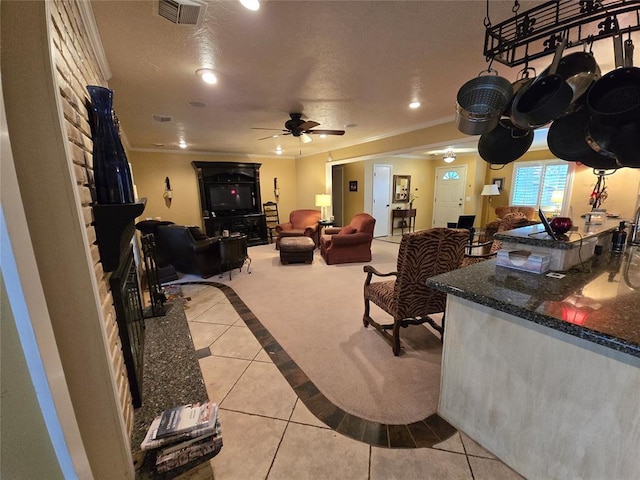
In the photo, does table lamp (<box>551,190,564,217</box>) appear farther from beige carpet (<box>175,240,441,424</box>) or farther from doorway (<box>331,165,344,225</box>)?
beige carpet (<box>175,240,441,424</box>)

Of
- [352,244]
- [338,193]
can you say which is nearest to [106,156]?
[352,244]

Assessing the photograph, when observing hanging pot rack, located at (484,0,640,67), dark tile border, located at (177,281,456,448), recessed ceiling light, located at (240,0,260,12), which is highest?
recessed ceiling light, located at (240,0,260,12)

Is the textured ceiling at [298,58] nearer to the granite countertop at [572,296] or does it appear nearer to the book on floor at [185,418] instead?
the granite countertop at [572,296]

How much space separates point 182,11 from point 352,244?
157 inches

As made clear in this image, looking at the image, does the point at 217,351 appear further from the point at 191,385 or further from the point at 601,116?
the point at 601,116

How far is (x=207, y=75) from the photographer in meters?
2.28

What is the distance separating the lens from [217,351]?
91.9 inches

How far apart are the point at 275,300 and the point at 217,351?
1.14 m

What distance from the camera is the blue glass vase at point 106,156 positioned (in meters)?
1.19

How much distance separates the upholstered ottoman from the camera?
4.89 metres

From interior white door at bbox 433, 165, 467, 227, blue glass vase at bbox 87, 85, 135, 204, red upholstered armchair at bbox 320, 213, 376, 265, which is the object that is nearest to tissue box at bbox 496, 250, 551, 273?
blue glass vase at bbox 87, 85, 135, 204

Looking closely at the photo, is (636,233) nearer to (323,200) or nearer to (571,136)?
(571,136)

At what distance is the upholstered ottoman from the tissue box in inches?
138

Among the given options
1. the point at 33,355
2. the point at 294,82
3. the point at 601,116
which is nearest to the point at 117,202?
the point at 33,355
